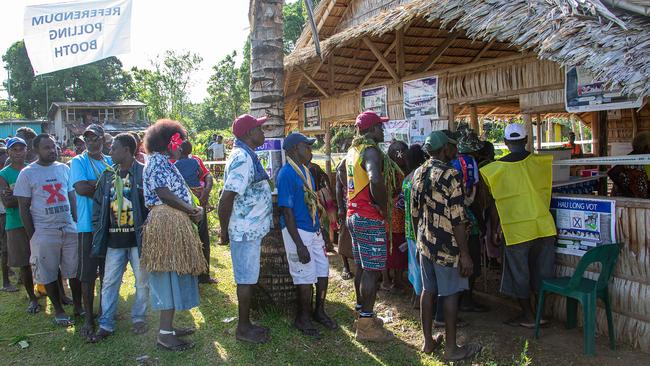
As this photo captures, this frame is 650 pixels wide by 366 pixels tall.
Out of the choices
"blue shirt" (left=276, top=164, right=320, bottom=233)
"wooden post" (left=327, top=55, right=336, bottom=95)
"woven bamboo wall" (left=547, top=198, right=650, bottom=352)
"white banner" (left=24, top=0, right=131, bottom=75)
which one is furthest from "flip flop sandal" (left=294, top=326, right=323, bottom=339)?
"wooden post" (left=327, top=55, right=336, bottom=95)

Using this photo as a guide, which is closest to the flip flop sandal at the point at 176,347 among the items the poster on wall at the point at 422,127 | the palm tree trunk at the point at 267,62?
the palm tree trunk at the point at 267,62

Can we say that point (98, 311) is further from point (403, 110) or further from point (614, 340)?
point (614, 340)

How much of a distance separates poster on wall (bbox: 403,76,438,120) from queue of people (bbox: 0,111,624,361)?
141cm

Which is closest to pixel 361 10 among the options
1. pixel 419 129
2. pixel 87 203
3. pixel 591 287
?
pixel 419 129

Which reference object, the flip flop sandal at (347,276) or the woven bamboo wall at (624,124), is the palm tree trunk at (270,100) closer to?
the flip flop sandal at (347,276)

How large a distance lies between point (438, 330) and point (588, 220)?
167 centimetres

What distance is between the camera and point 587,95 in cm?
451

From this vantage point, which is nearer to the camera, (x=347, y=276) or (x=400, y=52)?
(x=347, y=276)

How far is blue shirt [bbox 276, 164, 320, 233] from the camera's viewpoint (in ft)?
13.8

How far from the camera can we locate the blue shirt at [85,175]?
4574 millimetres

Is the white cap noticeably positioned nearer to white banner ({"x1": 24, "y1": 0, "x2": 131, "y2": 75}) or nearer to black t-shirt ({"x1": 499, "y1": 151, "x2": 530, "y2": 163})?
black t-shirt ({"x1": 499, "y1": 151, "x2": 530, "y2": 163})

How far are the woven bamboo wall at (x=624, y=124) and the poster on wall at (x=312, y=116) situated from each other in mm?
6096

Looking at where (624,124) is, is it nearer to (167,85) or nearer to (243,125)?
(243,125)

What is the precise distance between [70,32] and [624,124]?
10681 mm
